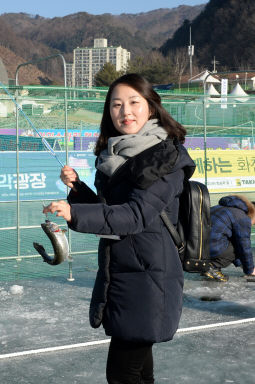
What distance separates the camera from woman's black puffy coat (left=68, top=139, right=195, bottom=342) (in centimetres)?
228

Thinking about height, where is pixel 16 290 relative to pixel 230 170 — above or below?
below

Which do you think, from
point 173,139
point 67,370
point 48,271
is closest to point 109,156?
point 173,139

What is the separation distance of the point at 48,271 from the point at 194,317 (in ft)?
8.10

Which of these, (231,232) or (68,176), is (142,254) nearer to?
(68,176)

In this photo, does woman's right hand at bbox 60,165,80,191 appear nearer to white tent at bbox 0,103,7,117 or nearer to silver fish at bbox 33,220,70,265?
silver fish at bbox 33,220,70,265

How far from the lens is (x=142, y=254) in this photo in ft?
7.72

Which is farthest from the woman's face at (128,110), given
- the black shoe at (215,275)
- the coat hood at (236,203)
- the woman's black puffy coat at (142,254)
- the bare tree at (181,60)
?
the bare tree at (181,60)

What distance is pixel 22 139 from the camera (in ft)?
46.1

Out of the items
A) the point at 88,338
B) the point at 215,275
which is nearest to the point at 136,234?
the point at 88,338

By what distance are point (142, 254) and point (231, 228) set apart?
12.7 ft

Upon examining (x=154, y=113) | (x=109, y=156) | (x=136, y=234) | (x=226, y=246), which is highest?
(x=154, y=113)

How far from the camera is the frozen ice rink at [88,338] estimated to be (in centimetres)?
374

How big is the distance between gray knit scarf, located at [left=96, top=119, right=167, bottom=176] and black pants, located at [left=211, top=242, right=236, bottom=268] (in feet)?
12.6

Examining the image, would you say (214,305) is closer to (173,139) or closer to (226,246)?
(226,246)
